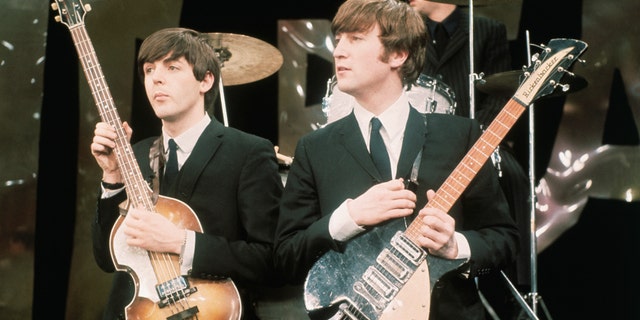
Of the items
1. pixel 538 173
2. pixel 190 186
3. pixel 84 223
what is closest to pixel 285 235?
pixel 190 186

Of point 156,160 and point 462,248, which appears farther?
point 156,160

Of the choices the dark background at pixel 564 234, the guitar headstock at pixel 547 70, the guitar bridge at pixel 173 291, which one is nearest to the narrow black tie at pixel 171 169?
the guitar bridge at pixel 173 291

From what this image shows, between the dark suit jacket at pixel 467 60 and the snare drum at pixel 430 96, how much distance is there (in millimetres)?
477

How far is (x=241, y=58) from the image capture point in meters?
4.55

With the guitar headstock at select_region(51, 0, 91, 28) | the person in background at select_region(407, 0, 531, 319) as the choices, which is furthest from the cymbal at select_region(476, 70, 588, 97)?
the guitar headstock at select_region(51, 0, 91, 28)

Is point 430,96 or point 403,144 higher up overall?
point 403,144

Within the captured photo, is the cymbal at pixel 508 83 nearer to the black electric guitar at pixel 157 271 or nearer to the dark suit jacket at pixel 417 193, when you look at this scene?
the dark suit jacket at pixel 417 193

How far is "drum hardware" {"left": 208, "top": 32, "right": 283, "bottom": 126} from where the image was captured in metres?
4.36

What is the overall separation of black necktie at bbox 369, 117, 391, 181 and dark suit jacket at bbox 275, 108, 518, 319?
0.03m

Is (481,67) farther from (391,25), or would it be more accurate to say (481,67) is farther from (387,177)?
(387,177)

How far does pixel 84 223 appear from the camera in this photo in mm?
4871

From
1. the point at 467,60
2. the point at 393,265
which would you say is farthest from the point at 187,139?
the point at 467,60

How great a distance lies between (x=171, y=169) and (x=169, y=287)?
55 centimetres

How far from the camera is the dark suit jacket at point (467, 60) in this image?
14.3ft
